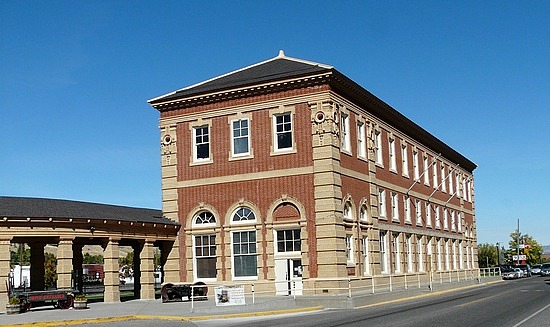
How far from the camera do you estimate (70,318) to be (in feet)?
88.2

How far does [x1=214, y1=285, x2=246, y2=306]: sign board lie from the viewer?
1154 inches

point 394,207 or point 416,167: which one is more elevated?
point 416,167

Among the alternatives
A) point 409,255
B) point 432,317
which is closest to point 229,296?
point 432,317

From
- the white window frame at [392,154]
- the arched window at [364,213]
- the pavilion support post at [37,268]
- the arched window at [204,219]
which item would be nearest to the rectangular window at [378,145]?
the white window frame at [392,154]

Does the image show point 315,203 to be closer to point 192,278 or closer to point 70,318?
point 192,278

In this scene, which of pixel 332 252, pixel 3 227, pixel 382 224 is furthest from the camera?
pixel 382 224

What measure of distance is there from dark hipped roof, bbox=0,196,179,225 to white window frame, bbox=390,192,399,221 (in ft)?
47.5

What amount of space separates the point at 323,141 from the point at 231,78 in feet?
25.8

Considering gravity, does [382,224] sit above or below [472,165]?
below

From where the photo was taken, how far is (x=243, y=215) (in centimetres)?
3978

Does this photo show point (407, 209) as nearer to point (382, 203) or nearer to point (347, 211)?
point (382, 203)

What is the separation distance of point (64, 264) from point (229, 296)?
→ 880 cm

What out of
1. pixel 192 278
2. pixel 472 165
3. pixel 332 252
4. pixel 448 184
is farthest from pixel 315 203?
pixel 472 165

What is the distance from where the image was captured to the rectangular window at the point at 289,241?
38062mm
